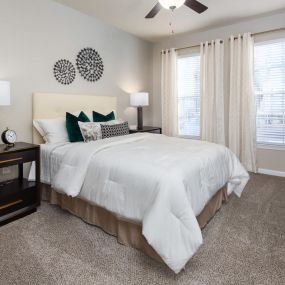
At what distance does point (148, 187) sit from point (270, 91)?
326 centimetres

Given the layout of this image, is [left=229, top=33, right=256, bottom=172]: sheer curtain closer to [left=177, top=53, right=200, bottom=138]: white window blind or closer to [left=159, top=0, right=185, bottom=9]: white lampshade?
[left=177, top=53, right=200, bottom=138]: white window blind

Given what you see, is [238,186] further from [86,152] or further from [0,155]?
[0,155]

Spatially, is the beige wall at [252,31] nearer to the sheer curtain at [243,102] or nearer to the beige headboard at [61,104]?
the sheer curtain at [243,102]

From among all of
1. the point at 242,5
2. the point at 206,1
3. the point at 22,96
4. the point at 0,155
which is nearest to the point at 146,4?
the point at 206,1

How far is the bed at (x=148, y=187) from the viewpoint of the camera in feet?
5.17

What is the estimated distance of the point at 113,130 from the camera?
127 inches

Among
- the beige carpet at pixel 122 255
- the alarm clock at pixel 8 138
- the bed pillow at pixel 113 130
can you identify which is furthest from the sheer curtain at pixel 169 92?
the alarm clock at pixel 8 138

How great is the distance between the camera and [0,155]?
2.20m

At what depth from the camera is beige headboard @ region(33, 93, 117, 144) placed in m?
3.11

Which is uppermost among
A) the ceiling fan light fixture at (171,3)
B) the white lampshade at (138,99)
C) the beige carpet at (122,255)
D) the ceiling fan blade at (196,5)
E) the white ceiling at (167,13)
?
the white ceiling at (167,13)

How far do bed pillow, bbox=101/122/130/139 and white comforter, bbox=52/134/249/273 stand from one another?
0.49m

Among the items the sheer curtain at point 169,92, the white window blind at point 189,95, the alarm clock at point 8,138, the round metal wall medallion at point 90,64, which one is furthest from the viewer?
the sheer curtain at point 169,92

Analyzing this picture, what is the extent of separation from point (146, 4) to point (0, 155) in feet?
9.05

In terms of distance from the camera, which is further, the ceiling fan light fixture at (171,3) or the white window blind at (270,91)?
the white window blind at (270,91)
